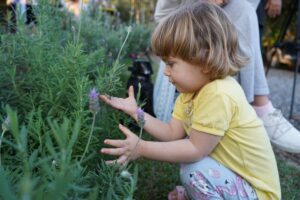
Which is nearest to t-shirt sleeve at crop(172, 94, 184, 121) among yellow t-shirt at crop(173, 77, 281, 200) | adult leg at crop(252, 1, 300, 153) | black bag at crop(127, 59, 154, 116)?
yellow t-shirt at crop(173, 77, 281, 200)

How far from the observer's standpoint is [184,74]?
5.54 ft

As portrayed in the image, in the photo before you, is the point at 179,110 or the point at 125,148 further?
the point at 179,110

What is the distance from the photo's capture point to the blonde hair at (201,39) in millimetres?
1660

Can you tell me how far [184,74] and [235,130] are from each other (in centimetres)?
30

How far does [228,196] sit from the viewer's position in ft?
5.83

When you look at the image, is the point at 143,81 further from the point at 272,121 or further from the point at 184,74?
the point at 184,74

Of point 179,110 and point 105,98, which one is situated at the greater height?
point 105,98

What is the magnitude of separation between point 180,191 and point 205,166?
0.33 metres

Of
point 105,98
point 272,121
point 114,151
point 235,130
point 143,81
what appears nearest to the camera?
point 114,151

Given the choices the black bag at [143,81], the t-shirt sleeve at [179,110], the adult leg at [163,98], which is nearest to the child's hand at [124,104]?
the t-shirt sleeve at [179,110]

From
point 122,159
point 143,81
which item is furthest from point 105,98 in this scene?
point 143,81

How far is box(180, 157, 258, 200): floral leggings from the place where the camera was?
5.79ft

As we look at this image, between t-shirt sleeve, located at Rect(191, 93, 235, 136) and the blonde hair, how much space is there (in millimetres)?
119

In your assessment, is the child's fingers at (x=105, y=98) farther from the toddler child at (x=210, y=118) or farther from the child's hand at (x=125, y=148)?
the child's hand at (x=125, y=148)
